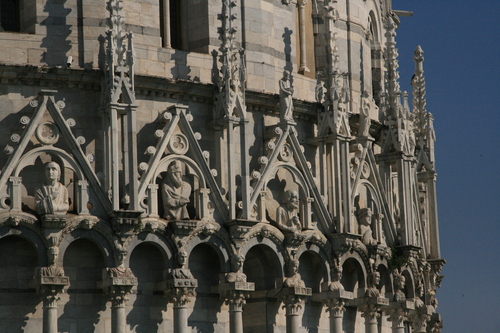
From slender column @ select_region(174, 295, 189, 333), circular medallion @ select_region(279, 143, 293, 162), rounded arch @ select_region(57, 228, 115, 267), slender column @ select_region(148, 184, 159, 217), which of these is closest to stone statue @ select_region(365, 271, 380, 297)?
circular medallion @ select_region(279, 143, 293, 162)

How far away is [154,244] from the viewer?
28.6 meters

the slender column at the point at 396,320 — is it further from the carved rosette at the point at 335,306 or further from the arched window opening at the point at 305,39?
the arched window opening at the point at 305,39

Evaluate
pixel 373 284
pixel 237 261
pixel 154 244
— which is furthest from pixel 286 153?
pixel 373 284

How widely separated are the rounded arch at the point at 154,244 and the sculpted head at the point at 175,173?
1173 mm

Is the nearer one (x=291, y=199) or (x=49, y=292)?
(x=49, y=292)

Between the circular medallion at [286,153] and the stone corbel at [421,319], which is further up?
the circular medallion at [286,153]

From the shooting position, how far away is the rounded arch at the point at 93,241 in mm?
27641

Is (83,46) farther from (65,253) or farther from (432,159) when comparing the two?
(432,159)

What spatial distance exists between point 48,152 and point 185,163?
9.53 feet

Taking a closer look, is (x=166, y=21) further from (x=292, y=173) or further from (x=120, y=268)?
(x=120, y=268)

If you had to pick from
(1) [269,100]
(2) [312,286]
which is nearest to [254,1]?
(1) [269,100]

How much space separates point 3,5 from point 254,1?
213 inches

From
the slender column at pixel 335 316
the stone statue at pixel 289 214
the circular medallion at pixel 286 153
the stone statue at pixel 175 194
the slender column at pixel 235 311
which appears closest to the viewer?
the stone statue at pixel 175 194

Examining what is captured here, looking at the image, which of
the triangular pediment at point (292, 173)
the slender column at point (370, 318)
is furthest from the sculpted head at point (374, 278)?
the triangular pediment at point (292, 173)
